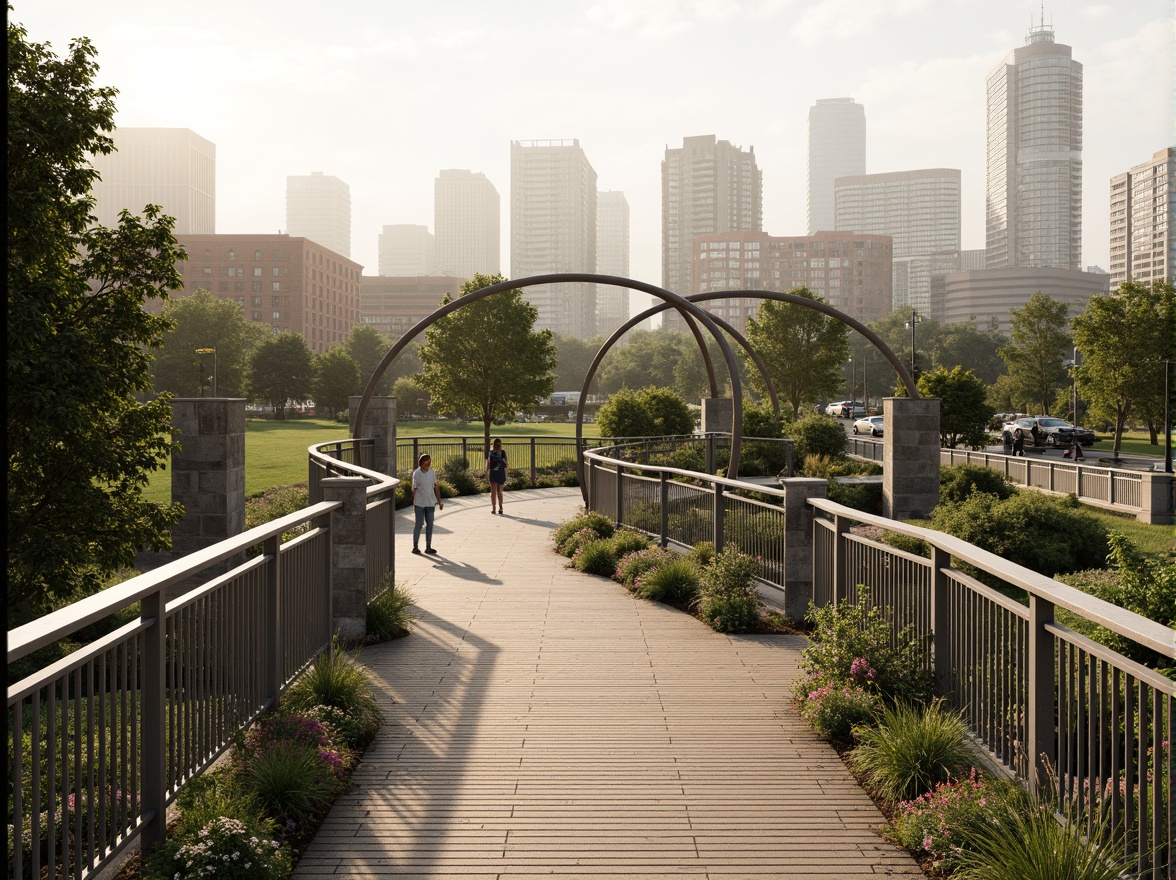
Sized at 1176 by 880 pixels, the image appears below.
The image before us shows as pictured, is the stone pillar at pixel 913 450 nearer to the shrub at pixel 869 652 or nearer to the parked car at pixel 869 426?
the shrub at pixel 869 652

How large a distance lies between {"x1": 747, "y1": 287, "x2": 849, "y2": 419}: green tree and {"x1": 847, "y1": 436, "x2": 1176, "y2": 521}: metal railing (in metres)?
24.7

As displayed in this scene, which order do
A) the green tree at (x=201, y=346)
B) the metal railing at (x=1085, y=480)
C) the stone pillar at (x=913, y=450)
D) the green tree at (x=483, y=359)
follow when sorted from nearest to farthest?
the stone pillar at (x=913, y=450), the metal railing at (x=1085, y=480), the green tree at (x=483, y=359), the green tree at (x=201, y=346)

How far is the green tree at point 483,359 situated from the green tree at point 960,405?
51.1ft

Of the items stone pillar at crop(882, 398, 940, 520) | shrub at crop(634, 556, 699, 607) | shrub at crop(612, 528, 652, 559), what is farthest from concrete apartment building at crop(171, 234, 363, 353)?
shrub at crop(634, 556, 699, 607)

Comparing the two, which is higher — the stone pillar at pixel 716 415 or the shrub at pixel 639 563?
the stone pillar at pixel 716 415

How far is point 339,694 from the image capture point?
6.30 meters

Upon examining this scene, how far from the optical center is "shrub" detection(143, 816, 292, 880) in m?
3.84

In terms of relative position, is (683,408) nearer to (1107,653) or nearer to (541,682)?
(541,682)

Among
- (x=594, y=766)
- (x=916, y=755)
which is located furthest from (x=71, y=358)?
(x=916, y=755)

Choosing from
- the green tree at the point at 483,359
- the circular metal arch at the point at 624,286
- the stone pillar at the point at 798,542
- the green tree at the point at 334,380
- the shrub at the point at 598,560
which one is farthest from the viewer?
the green tree at the point at 334,380

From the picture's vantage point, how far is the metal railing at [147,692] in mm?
3232

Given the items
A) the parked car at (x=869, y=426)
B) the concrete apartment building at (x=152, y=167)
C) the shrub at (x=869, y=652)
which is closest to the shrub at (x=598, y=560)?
the shrub at (x=869, y=652)

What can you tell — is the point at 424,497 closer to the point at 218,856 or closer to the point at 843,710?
the point at 843,710

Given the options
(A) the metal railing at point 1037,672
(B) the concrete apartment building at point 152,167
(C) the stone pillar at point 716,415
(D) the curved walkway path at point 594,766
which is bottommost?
(D) the curved walkway path at point 594,766
